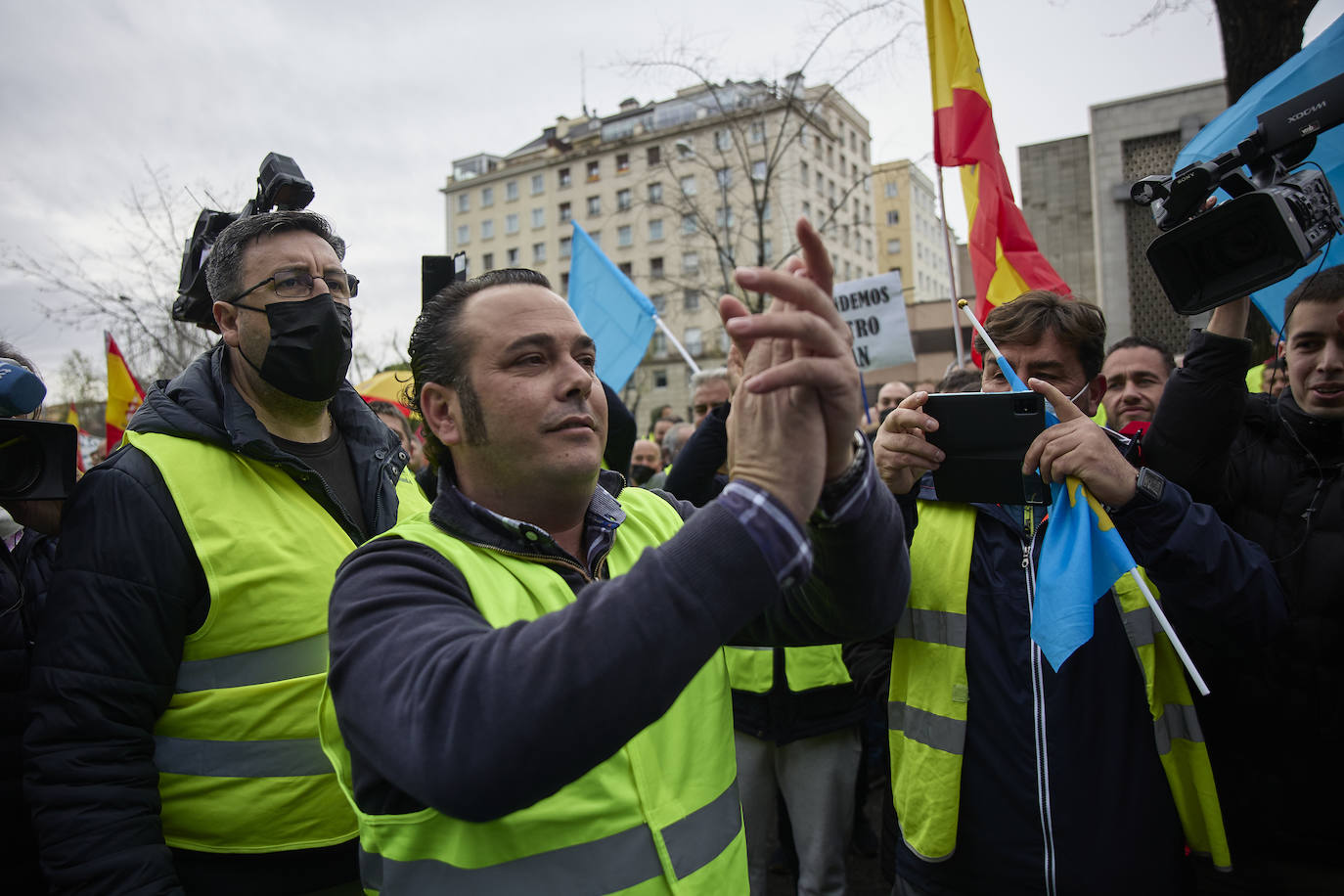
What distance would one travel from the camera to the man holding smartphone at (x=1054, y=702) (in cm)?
201

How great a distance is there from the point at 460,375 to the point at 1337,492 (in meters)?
2.40

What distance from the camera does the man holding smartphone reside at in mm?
2006

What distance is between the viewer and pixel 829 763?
3.35 meters

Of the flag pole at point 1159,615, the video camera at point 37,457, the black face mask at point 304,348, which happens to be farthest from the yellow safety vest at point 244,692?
the flag pole at point 1159,615

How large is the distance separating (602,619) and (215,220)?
2263 millimetres

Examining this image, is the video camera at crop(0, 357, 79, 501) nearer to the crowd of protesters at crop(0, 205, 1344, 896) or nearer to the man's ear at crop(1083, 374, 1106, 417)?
the crowd of protesters at crop(0, 205, 1344, 896)

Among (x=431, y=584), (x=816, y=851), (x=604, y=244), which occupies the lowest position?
(x=816, y=851)

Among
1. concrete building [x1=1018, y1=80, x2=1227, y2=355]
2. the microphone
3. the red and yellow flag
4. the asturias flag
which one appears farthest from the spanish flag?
concrete building [x1=1018, y1=80, x2=1227, y2=355]

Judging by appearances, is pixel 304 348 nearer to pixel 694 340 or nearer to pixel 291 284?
pixel 291 284

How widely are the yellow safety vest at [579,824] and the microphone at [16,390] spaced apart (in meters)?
1.32

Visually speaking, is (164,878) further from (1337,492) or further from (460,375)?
(1337,492)

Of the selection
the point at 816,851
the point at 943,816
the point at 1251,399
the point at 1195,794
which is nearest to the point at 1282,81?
→ the point at 1251,399

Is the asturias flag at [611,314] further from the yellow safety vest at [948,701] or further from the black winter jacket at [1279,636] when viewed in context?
the black winter jacket at [1279,636]

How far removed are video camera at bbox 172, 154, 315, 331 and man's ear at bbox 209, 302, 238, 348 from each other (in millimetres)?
186
